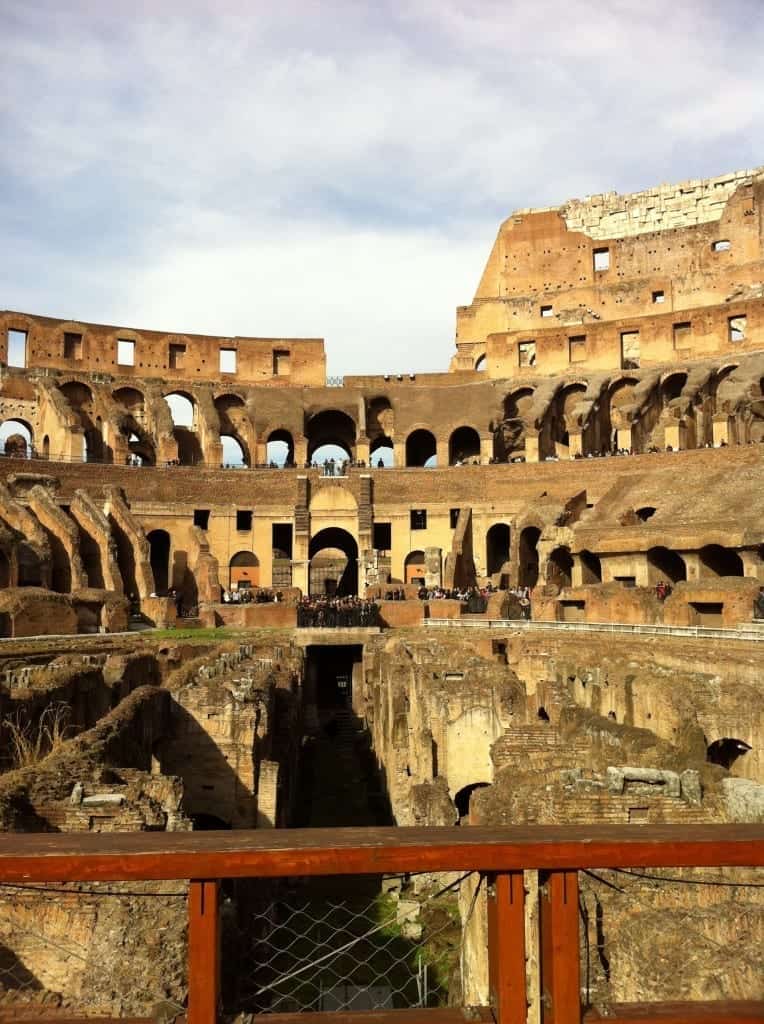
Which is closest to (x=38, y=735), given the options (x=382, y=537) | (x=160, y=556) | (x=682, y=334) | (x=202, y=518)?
(x=202, y=518)

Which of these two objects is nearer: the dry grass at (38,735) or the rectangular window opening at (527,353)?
the dry grass at (38,735)

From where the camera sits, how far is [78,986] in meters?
4.87

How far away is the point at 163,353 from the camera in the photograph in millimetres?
49531

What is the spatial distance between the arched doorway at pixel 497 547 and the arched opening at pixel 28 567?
19.7 metres

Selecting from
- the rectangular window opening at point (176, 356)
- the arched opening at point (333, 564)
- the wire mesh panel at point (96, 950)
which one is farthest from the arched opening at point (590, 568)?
the wire mesh panel at point (96, 950)

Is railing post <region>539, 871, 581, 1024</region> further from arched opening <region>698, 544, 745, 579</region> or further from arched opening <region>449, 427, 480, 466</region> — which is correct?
arched opening <region>449, 427, 480, 466</region>

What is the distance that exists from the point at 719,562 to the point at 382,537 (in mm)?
18708

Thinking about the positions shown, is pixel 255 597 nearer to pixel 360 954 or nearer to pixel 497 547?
pixel 497 547

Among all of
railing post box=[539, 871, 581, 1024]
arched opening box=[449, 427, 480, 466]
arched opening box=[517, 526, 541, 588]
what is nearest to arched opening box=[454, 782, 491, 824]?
railing post box=[539, 871, 581, 1024]

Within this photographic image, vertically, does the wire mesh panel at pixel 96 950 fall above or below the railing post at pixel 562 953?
below

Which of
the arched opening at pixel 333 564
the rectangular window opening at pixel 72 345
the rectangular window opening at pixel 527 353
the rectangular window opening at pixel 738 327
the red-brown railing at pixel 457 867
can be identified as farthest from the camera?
the rectangular window opening at pixel 527 353

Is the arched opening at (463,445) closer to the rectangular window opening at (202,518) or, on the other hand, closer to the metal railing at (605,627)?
the rectangular window opening at (202,518)

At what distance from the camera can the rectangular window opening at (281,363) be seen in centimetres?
5159

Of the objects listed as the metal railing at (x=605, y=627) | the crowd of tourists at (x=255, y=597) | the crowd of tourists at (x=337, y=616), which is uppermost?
the crowd of tourists at (x=255, y=597)
